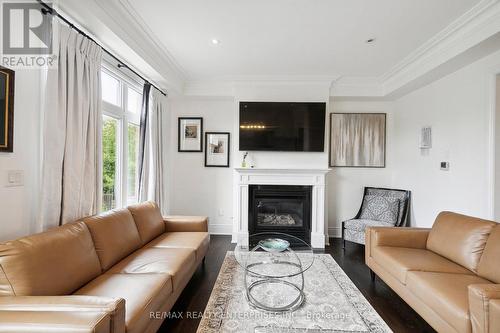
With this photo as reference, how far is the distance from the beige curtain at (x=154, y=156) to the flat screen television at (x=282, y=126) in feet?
4.36

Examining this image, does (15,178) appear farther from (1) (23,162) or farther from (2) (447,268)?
(2) (447,268)

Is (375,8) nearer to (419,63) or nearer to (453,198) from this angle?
(419,63)

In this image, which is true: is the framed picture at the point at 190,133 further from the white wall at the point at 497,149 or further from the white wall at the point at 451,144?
the white wall at the point at 497,149

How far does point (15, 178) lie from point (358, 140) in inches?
175

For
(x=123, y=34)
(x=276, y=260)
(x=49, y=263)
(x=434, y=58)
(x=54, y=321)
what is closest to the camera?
(x=54, y=321)

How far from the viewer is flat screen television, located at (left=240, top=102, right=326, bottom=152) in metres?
3.84

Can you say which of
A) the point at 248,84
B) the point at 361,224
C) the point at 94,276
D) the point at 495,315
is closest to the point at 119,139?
the point at 94,276

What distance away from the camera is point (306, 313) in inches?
78.3

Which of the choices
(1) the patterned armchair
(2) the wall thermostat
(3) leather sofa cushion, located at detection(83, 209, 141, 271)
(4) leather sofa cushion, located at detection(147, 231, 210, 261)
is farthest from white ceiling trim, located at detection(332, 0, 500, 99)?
(3) leather sofa cushion, located at detection(83, 209, 141, 271)

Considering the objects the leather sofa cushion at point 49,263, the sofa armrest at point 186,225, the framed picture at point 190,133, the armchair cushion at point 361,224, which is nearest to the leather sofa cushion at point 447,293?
the armchair cushion at point 361,224

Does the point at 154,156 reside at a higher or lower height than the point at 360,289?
higher

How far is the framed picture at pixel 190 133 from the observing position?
14.2ft

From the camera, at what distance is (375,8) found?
214 centimetres

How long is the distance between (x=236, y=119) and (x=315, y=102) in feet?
4.43
